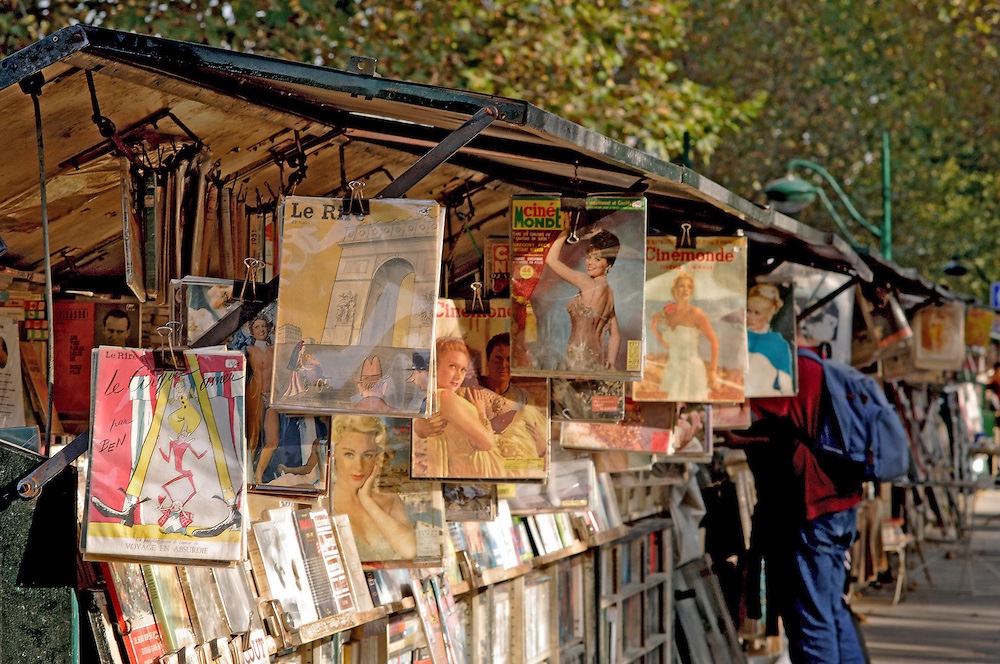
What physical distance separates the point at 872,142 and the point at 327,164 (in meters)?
19.2

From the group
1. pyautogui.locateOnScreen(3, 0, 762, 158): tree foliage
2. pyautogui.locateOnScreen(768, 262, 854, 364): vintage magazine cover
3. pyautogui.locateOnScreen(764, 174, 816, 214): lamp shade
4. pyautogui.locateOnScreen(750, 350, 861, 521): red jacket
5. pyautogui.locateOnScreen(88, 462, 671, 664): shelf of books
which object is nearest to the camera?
pyautogui.locateOnScreen(88, 462, 671, 664): shelf of books

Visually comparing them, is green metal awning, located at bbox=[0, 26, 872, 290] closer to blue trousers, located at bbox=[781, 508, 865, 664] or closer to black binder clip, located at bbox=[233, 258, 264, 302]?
black binder clip, located at bbox=[233, 258, 264, 302]

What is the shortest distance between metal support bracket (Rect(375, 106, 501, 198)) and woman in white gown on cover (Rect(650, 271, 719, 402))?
1391mm

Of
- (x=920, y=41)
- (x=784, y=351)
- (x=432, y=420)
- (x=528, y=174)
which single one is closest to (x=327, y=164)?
(x=528, y=174)

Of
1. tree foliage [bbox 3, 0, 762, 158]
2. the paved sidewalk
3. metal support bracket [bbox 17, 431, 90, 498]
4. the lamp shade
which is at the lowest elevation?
the paved sidewalk

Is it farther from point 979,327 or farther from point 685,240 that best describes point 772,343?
point 979,327

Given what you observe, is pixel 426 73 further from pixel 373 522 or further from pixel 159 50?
pixel 159 50

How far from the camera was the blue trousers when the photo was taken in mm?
5812

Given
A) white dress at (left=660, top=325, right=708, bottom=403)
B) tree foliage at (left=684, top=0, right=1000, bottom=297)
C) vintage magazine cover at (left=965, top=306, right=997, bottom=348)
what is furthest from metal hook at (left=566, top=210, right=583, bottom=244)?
tree foliage at (left=684, top=0, right=1000, bottom=297)

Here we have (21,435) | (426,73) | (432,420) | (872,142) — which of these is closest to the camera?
(21,435)

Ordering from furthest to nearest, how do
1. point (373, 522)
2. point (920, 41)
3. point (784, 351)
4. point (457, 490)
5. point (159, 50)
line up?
point (920, 41) → point (784, 351) → point (457, 490) → point (373, 522) → point (159, 50)

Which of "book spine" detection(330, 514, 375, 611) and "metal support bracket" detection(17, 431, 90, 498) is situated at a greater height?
"metal support bracket" detection(17, 431, 90, 498)

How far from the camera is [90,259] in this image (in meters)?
3.76

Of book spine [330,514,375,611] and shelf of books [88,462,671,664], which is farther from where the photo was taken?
book spine [330,514,375,611]
